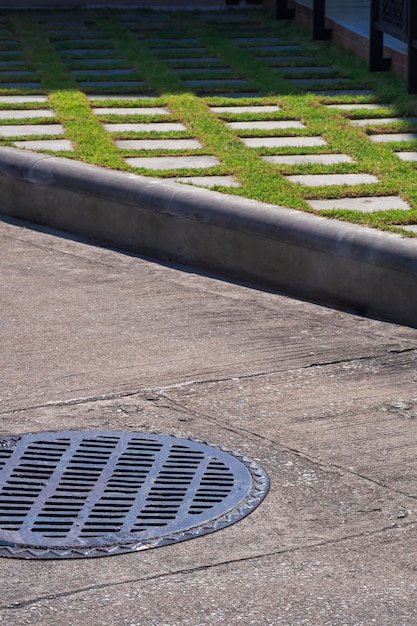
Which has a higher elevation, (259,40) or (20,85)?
(20,85)

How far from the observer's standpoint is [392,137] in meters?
9.86

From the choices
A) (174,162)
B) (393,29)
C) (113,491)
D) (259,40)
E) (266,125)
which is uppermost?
(393,29)

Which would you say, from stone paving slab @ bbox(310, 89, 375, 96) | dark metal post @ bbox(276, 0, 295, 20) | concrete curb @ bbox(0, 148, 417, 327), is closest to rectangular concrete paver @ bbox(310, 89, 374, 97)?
stone paving slab @ bbox(310, 89, 375, 96)

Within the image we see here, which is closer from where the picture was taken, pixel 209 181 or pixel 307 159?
pixel 209 181

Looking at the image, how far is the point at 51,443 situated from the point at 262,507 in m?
0.92

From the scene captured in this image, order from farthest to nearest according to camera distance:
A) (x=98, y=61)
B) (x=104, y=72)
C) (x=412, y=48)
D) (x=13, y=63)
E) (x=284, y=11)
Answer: (x=284, y=11) < (x=98, y=61) < (x=13, y=63) < (x=104, y=72) < (x=412, y=48)

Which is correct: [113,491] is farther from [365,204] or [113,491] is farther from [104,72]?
[104,72]

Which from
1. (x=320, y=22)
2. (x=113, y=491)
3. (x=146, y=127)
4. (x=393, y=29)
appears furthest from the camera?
(x=320, y=22)

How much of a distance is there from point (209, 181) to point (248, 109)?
106 inches

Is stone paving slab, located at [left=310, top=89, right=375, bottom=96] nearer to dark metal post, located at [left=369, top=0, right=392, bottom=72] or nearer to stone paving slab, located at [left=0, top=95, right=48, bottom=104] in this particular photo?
dark metal post, located at [left=369, top=0, right=392, bottom=72]

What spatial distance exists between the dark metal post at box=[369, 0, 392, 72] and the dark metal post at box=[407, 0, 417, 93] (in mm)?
905

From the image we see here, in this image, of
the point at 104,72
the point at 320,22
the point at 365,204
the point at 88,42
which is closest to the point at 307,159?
the point at 365,204

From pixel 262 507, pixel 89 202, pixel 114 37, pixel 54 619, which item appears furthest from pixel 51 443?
pixel 114 37

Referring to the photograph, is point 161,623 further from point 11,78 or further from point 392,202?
point 11,78
